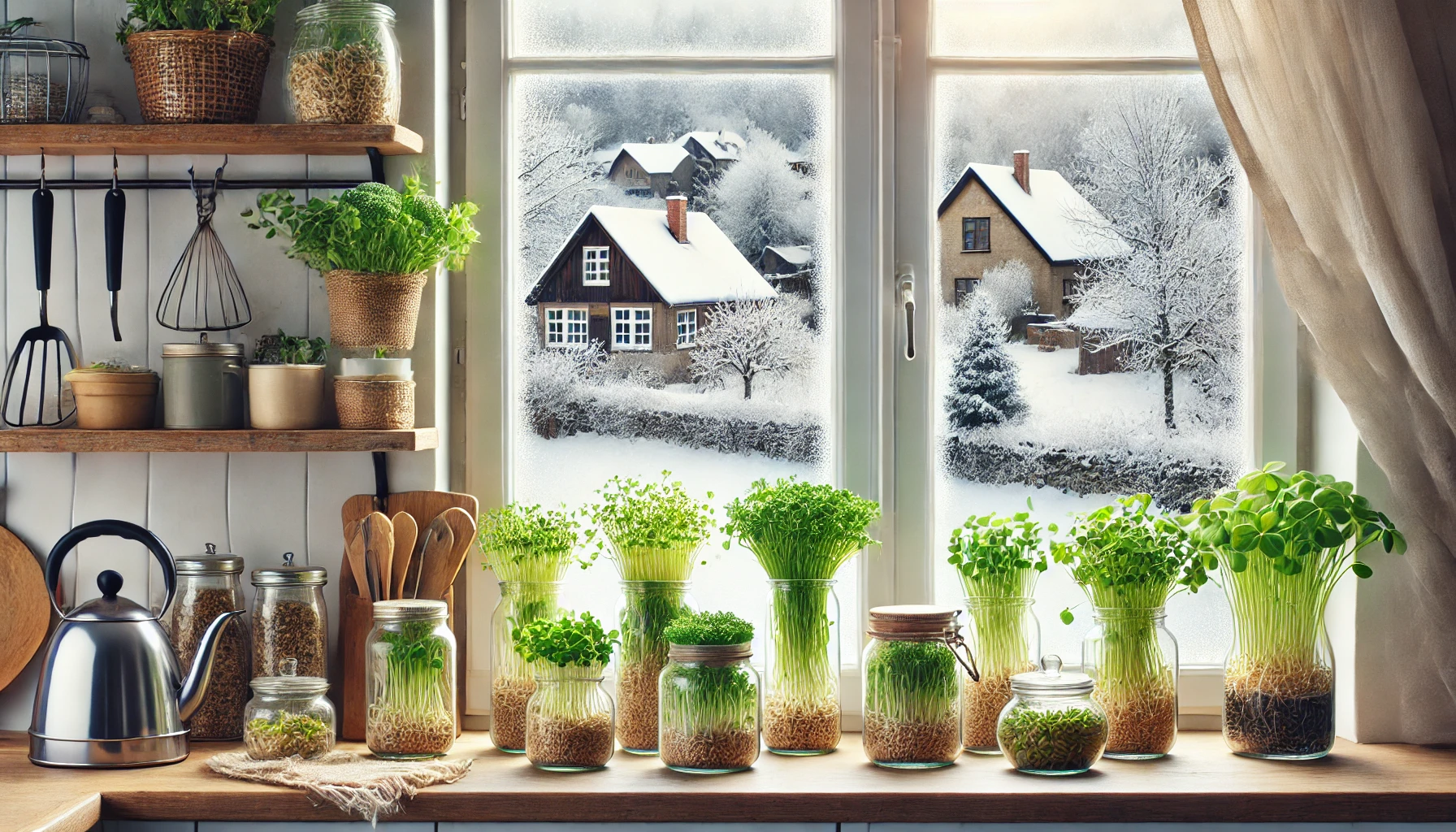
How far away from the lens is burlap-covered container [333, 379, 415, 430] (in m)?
1.71

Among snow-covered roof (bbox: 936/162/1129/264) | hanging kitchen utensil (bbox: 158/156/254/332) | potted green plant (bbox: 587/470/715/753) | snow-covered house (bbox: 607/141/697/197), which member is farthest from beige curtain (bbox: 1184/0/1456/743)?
hanging kitchen utensil (bbox: 158/156/254/332)

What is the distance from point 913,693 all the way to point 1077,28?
1093 millimetres

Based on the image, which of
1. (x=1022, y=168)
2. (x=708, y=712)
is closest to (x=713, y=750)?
(x=708, y=712)

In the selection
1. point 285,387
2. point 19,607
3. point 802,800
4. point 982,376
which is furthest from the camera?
point 982,376

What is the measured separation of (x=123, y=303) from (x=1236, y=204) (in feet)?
5.86

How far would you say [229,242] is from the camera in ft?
6.16

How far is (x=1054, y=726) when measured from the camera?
1.61 meters

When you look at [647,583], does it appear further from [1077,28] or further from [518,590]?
[1077,28]

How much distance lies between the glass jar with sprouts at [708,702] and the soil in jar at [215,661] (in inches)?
26.0

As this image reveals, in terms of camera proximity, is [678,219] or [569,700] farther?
[678,219]

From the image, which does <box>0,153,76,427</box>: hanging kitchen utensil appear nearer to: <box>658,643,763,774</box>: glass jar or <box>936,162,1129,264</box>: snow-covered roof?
<box>658,643,763,774</box>: glass jar

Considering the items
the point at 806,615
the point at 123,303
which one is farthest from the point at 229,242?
the point at 806,615

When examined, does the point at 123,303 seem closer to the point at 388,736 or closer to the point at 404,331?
the point at 404,331

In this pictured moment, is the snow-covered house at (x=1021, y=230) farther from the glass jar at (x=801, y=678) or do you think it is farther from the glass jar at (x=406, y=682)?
the glass jar at (x=406, y=682)
